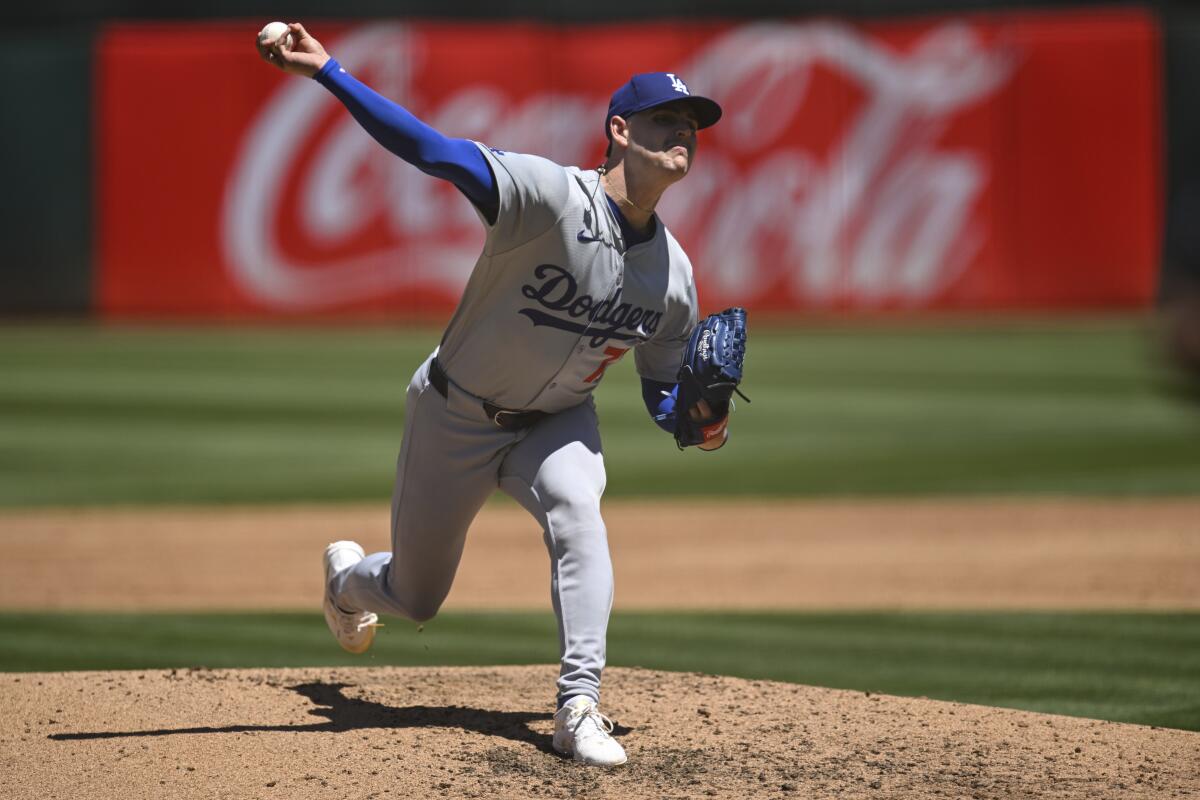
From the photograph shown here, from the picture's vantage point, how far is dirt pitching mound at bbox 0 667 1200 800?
3826mm

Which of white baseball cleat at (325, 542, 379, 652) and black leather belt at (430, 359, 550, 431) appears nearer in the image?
black leather belt at (430, 359, 550, 431)

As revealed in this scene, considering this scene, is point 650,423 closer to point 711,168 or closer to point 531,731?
point 711,168

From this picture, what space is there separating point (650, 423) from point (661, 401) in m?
9.26

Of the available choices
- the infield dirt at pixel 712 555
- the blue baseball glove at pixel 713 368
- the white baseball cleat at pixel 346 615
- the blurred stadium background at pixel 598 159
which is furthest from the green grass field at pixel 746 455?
the blue baseball glove at pixel 713 368

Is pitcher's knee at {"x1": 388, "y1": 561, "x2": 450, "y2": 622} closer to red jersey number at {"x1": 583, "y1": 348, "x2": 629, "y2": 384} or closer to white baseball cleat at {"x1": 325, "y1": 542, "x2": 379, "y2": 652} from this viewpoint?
white baseball cleat at {"x1": 325, "y1": 542, "x2": 379, "y2": 652}

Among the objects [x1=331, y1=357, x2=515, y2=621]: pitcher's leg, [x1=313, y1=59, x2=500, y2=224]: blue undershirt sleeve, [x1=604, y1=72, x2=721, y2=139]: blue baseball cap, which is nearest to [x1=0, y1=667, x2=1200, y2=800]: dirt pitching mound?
[x1=331, y1=357, x2=515, y2=621]: pitcher's leg

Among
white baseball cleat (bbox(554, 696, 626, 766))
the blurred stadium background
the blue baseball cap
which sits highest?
the blurred stadium background

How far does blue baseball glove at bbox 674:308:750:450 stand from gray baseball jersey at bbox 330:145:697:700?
16cm

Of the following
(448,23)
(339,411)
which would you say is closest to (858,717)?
(339,411)

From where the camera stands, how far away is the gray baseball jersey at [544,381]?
407 cm

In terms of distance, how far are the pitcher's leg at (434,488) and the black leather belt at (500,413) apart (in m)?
Result: 0.03

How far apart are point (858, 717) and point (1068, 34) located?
48.5ft

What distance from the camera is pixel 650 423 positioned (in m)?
13.8

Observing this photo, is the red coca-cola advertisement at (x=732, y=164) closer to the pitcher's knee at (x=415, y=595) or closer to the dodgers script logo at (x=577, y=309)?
the pitcher's knee at (x=415, y=595)
